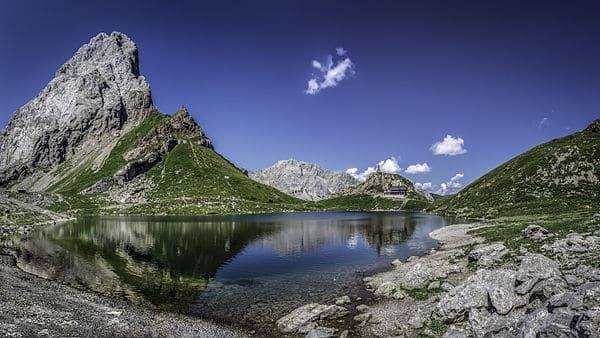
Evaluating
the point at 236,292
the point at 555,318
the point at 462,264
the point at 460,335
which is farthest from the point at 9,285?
the point at 462,264

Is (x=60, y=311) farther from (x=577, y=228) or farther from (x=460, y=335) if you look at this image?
(x=577, y=228)

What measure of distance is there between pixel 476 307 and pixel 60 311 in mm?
40603

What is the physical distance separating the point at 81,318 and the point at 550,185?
621 feet

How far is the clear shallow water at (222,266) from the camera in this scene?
4484cm

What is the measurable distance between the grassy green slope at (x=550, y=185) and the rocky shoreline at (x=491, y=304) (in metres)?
101

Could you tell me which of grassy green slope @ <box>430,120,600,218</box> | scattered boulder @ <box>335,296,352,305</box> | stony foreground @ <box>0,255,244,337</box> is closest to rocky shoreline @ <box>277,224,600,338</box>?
scattered boulder @ <box>335,296,352,305</box>

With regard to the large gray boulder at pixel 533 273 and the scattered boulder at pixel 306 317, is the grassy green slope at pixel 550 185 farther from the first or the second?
the scattered boulder at pixel 306 317

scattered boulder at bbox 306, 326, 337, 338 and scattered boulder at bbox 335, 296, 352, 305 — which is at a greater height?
scattered boulder at bbox 335, 296, 352, 305

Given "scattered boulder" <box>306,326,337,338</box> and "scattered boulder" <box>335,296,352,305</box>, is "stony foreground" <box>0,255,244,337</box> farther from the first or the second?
"scattered boulder" <box>335,296,352,305</box>

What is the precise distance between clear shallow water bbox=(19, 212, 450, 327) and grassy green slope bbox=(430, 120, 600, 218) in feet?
232

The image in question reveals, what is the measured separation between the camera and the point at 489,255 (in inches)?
1991

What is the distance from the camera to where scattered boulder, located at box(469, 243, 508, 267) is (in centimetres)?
4845

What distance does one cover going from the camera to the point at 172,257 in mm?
73688

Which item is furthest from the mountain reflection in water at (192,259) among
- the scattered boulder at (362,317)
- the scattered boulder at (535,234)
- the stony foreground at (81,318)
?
the scattered boulder at (535,234)
